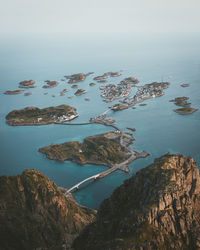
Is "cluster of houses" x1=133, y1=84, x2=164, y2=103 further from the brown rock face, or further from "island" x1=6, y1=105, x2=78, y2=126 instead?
the brown rock face

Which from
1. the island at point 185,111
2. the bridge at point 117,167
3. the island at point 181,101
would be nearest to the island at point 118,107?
the island at point 181,101

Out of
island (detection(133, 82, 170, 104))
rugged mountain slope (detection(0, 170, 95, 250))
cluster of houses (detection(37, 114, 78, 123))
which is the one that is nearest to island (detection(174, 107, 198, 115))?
island (detection(133, 82, 170, 104))

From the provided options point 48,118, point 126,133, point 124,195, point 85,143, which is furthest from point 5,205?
point 48,118

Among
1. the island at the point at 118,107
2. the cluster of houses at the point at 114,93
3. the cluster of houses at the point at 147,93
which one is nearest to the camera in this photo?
the island at the point at 118,107

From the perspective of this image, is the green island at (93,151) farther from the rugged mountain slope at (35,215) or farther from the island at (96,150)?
the rugged mountain slope at (35,215)

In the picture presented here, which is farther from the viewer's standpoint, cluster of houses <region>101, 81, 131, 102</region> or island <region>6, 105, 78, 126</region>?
cluster of houses <region>101, 81, 131, 102</region>

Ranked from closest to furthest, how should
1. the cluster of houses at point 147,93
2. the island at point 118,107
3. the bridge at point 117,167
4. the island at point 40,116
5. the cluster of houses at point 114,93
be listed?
the bridge at point 117,167 → the island at point 40,116 → the island at point 118,107 → the cluster of houses at point 147,93 → the cluster of houses at point 114,93

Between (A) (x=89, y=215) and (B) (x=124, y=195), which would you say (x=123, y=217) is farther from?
(A) (x=89, y=215)
